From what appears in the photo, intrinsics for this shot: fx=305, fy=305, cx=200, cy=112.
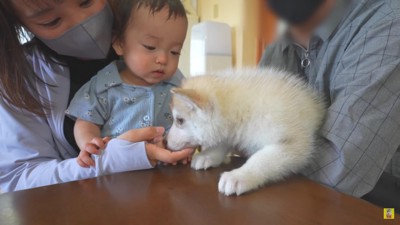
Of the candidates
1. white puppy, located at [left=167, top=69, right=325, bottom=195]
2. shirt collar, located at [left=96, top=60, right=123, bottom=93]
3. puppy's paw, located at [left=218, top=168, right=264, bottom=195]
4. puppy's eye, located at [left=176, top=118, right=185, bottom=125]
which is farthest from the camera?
shirt collar, located at [left=96, top=60, right=123, bottom=93]

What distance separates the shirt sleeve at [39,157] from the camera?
0.71 m

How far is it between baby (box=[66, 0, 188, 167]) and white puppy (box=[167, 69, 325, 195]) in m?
0.13

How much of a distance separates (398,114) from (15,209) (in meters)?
0.74

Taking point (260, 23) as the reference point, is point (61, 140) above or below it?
below

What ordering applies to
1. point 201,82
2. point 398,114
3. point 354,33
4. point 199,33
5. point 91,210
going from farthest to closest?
point 199,33 → point 201,82 → point 354,33 → point 398,114 → point 91,210

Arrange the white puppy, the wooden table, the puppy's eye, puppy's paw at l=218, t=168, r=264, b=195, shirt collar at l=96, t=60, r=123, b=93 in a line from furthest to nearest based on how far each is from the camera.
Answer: shirt collar at l=96, t=60, r=123, b=93, the puppy's eye, the white puppy, puppy's paw at l=218, t=168, r=264, b=195, the wooden table

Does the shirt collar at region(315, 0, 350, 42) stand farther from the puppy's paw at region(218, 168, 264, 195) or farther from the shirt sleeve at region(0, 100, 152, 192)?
the shirt sleeve at region(0, 100, 152, 192)

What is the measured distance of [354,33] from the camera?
737 millimetres

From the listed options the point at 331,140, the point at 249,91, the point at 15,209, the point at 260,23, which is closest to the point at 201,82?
the point at 249,91

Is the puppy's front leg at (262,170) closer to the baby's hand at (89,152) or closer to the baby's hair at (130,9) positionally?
the baby's hand at (89,152)

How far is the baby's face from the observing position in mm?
892

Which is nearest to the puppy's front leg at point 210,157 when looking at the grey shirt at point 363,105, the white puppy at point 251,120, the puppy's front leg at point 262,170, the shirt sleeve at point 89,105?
the white puppy at point 251,120

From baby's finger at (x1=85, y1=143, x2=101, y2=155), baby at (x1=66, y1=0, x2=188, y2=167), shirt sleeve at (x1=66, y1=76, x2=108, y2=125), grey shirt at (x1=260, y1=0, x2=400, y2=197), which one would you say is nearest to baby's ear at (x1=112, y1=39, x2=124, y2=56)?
baby at (x1=66, y1=0, x2=188, y2=167)

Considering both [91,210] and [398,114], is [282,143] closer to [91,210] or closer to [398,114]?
[398,114]
